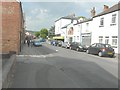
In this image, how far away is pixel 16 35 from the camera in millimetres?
26375

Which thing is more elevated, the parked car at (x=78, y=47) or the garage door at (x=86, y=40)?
the garage door at (x=86, y=40)

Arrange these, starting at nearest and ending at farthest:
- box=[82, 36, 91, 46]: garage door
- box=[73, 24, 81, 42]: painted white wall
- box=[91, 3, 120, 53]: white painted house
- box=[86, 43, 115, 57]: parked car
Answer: box=[86, 43, 115, 57]: parked car, box=[91, 3, 120, 53]: white painted house, box=[82, 36, 91, 46]: garage door, box=[73, 24, 81, 42]: painted white wall

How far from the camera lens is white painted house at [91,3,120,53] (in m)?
34.5

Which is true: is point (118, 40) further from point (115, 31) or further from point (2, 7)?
point (2, 7)

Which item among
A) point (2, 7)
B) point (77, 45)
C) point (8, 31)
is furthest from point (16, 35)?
point (77, 45)

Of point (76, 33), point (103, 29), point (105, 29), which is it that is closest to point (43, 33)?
point (76, 33)

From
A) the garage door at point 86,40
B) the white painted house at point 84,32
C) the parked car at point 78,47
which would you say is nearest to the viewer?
the parked car at point 78,47

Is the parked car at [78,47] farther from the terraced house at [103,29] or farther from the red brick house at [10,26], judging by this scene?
the red brick house at [10,26]

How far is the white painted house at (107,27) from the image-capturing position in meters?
34.5

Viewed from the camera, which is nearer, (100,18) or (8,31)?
(8,31)

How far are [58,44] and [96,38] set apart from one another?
1642 centimetres

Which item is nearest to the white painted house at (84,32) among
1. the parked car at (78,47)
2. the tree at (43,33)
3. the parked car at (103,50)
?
the parked car at (78,47)

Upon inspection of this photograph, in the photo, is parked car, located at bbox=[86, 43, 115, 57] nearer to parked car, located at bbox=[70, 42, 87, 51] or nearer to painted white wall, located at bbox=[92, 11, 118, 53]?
painted white wall, located at bbox=[92, 11, 118, 53]

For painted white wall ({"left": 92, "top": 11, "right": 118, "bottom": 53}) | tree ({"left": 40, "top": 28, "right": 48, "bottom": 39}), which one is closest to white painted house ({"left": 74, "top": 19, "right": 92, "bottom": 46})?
painted white wall ({"left": 92, "top": 11, "right": 118, "bottom": 53})
